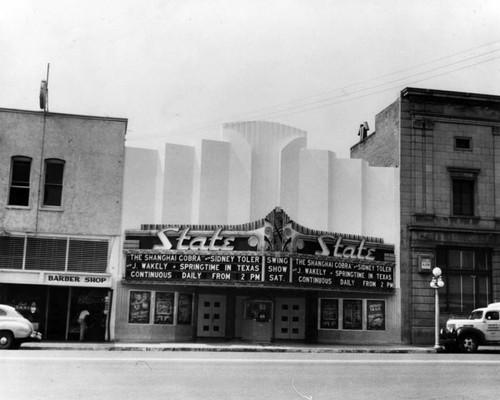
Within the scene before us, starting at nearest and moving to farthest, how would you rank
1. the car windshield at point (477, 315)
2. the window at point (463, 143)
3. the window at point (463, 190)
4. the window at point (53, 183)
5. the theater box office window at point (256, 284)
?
the car windshield at point (477, 315) → the theater box office window at point (256, 284) → the window at point (53, 183) → the window at point (463, 190) → the window at point (463, 143)

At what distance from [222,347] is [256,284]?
2737 millimetres

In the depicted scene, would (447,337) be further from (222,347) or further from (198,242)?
(198,242)

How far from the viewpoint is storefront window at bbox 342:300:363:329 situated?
2778 centimetres

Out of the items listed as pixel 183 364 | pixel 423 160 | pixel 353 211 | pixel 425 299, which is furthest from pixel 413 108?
pixel 183 364

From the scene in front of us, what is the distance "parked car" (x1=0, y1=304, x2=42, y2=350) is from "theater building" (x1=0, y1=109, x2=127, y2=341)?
4.38 metres

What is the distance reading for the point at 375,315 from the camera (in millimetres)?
27969

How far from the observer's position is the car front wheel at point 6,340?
66.6 ft

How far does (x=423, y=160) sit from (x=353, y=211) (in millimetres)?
3790

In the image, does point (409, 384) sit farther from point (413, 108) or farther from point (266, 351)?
point (413, 108)

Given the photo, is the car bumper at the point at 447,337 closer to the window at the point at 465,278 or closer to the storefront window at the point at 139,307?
the window at the point at 465,278

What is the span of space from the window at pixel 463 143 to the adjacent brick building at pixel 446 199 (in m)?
0.04

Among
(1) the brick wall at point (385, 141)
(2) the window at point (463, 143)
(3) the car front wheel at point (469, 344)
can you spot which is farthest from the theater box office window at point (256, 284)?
(2) the window at point (463, 143)

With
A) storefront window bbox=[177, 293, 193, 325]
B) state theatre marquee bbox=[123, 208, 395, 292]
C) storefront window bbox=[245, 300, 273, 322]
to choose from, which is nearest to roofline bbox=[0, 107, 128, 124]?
state theatre marquee bbox=[123, 208, 395, 292]

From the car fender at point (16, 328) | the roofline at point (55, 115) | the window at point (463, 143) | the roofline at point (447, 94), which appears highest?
the roofline at point (447, 94)
